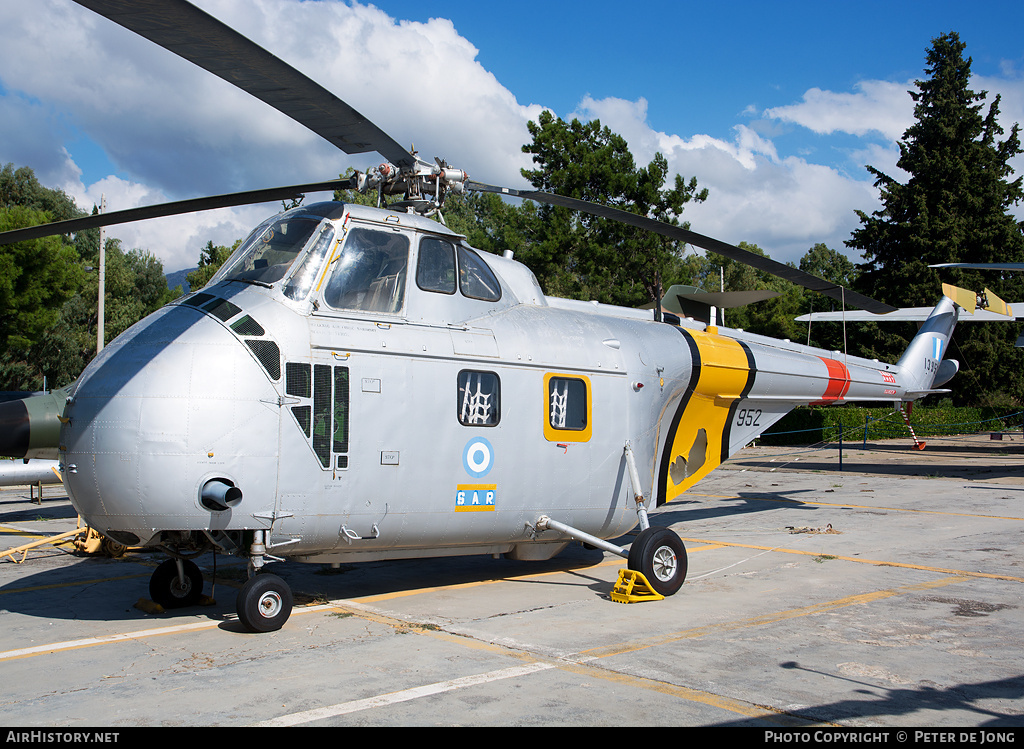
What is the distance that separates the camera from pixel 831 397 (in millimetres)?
12422

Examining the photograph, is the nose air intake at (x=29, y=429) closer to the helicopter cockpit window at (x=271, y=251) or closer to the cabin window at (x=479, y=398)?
the helicopter cockpit window at (x=271, y=251)

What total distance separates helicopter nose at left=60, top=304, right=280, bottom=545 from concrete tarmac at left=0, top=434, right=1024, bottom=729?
1155 millimetres

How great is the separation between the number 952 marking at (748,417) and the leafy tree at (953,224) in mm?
38430

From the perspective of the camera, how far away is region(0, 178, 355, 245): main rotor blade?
7363 mm

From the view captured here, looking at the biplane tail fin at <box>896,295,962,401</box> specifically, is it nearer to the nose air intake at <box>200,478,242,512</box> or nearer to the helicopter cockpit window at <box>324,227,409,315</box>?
the helicopter cockpit window at <box>324,227,409,315</box>

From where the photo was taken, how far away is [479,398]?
8016 millimetres

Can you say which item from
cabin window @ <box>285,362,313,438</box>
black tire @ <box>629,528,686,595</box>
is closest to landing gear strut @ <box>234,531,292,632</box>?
cabin window @ <box>285,362,313,438</box>

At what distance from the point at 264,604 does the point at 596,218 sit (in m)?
30.8

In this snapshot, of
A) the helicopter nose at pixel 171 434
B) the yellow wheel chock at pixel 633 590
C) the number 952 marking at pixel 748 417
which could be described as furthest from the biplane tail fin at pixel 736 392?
the helicopter nose at pixel 171 434

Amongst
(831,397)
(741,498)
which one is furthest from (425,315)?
(741,498)

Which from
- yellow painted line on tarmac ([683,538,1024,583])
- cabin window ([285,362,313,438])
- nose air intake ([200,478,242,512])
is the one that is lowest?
yellow painted line on tarmac ([683,538,1024,583])

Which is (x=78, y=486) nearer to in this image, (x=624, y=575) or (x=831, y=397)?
(x=624, y=575)
